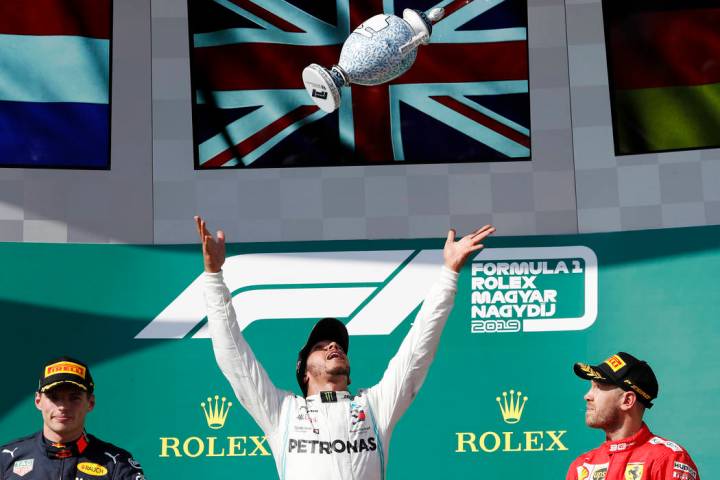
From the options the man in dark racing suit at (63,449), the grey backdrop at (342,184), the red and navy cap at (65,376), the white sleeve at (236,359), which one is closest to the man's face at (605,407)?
the white sleeve at (236,359)

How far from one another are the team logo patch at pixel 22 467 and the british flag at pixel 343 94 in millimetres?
2651

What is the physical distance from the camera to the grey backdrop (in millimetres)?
5570

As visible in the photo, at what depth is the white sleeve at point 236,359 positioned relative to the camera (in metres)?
3.21

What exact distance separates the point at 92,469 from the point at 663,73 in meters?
3.82

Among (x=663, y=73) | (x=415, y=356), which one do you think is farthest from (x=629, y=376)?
(x=663, y=73)

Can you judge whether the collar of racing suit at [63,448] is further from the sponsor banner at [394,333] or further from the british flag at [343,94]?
the british flag at [343,94]

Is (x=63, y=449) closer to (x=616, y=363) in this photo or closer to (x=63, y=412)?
(x=63, y=412)

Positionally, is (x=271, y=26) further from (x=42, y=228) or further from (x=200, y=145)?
(x=42, y=228)

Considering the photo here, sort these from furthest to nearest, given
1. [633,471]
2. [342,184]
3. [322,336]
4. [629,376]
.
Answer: [342,184] → [629,376] → [633,471] → [322,336]

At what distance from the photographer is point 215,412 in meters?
5.40

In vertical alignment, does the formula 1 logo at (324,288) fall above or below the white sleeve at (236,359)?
above

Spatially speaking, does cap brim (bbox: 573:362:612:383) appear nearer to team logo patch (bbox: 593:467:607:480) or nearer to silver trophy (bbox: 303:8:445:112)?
team logo patch (bbox: 593:467:607:480)

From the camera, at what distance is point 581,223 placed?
559 centimetres

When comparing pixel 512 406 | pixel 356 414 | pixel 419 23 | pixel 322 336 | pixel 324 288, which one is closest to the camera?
pixel 356 414
